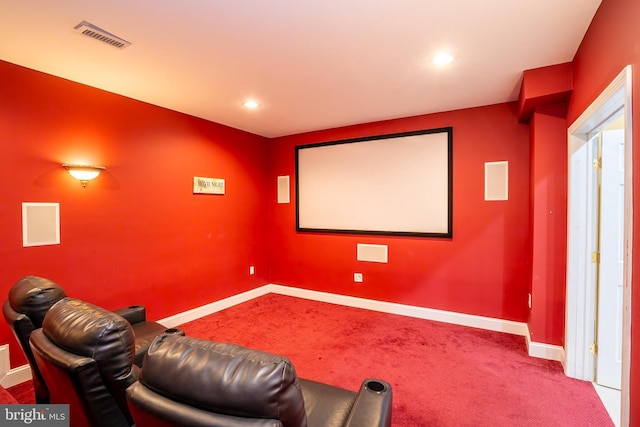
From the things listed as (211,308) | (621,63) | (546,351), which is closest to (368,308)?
(546,351)

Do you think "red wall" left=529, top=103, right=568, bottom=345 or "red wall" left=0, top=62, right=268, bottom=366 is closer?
"red wall" left=0, top=62, right=268, bottom=366

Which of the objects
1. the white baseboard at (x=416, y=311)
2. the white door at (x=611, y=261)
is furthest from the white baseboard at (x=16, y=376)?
the white door at (x=611, y=261)

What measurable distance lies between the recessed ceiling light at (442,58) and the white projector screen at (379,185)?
4.32 ft

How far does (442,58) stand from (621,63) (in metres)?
1.12

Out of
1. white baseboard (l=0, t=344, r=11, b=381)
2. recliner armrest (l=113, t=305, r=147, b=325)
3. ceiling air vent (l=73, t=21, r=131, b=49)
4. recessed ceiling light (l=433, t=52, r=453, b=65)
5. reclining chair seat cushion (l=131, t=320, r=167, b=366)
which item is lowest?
white baseboard (l=0, t=344, r=11, b=381)

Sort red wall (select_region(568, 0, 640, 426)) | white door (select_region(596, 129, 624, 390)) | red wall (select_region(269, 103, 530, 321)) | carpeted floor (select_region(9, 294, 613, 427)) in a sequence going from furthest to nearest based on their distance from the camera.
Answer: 1. red wall (select_region(269, 103, 530, 321))
2. white door (select_region(596, 129, 624, 390))
3. carpeted floor (select_region(9, 294, 613, 427))
4. red wall (select_region(568, 0, 640, 426))

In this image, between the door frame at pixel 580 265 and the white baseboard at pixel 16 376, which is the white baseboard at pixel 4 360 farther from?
the door frame at pixel 580 265

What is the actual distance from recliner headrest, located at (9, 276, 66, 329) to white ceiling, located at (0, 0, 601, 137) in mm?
1603

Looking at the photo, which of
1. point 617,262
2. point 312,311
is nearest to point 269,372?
point 617,262

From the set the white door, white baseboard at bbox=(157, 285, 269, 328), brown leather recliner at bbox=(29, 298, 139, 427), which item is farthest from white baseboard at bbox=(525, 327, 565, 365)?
white baseboard at bbox=(157, 285, 269, 328)

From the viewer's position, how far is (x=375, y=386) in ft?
4.56

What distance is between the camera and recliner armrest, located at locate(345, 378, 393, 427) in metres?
1.19

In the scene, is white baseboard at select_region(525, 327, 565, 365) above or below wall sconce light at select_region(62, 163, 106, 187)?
below

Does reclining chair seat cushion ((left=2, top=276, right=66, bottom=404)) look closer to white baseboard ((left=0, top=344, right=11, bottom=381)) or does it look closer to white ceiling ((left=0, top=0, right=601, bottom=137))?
white baseboard ((left=0, top=344, right=11, bottom=381))
